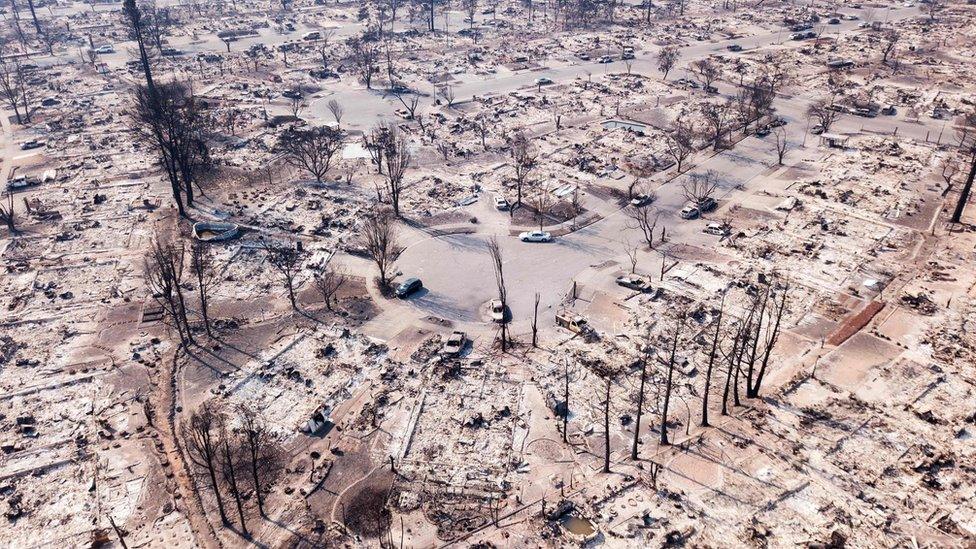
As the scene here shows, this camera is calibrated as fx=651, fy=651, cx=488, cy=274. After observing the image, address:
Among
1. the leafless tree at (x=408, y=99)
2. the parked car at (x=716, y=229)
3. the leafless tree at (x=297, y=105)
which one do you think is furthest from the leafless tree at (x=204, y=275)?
the parked car at (x=716, y=229)

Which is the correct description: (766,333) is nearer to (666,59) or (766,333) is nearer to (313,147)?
(313,147)

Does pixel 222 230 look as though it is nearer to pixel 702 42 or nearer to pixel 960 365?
pixel 960 365

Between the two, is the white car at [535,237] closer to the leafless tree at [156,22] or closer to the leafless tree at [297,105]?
the leafless tree at [297,105]

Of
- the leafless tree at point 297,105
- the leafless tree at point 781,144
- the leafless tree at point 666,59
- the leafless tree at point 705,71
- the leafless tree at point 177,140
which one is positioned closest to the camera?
the leafless tree at point 177,140

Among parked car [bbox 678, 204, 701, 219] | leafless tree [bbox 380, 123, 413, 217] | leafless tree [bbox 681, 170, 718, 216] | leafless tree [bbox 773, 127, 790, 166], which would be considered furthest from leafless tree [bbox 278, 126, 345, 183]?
leafless tree [bbox 773, 127, 790, 166]

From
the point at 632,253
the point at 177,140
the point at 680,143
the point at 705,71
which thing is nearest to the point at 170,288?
the point at 177,140

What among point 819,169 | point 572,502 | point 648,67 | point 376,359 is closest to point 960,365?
point 572,502
